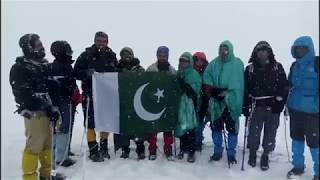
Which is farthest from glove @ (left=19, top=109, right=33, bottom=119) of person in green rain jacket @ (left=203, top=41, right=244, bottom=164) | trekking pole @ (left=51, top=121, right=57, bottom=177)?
person in green rain jacket @ (left=203, top=41, right=244, bottom=164)

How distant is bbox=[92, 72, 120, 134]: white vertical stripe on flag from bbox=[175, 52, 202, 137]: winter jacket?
3.49 ft

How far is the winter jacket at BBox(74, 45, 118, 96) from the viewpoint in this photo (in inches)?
313

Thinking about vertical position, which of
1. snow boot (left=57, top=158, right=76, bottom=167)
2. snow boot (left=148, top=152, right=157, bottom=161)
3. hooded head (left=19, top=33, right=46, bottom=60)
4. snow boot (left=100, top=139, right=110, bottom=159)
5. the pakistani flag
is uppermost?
hooded head (left=19, top=33, right=46, bottom=60)

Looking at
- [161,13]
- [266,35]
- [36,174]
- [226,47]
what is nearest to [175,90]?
[226,47]

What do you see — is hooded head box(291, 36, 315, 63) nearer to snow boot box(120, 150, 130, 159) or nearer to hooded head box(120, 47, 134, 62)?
hooded head box(120, 47, 134, 62)

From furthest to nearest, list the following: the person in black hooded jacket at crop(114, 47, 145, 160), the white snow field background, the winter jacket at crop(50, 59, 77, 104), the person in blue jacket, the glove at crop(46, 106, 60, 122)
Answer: the white snow field background < the person in black hooded jacket at crop(114, 47, 145, 160) < the winter jacket at crop(50, 59, 77, 104) < the person in blue jacket < the glove at crop(46, 106, 60, 122)

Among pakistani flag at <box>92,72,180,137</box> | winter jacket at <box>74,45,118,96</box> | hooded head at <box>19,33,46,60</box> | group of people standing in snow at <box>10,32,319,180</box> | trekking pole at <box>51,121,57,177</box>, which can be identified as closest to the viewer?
hooded head at <box>19,33,46,60</box>

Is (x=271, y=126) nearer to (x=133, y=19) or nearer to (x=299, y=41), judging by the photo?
(x=299, y=41)

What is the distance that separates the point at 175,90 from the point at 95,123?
57.0 inches

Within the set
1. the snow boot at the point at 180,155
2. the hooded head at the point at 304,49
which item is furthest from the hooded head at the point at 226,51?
the snow boot at the point at 180,155

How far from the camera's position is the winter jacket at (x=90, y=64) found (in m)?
7.96

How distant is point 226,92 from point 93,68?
2210 mm

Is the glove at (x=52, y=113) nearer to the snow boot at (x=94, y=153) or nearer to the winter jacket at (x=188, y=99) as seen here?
the snow boot at (x=94, y=153)

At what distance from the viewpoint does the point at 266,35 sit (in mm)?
27781
